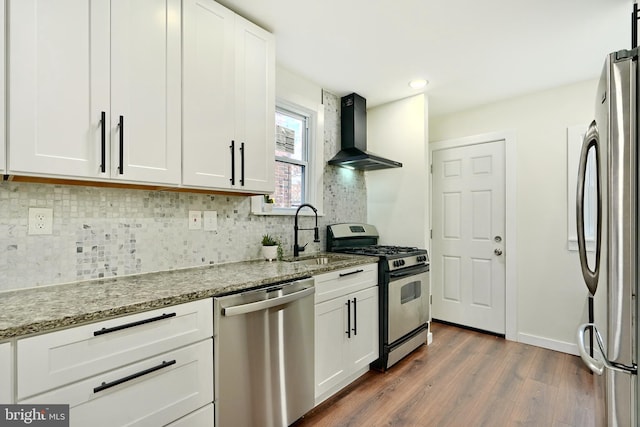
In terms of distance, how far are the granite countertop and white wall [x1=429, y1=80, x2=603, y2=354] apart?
2388mm

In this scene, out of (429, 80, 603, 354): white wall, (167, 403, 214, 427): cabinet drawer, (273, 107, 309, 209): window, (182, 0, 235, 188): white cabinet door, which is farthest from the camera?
(429, 80, 603, 354): white wall

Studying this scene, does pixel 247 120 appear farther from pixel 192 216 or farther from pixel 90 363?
pixel 90 363

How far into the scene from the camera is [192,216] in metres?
2.03

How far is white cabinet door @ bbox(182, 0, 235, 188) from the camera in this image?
5.57 feet

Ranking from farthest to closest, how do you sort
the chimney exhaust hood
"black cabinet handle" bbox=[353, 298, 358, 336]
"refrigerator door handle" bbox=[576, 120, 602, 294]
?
the chimney exhaust hood < "black cabinet handle" bbox=[353, 298, 358, 336] < "refrigerator door handle" bbox=[576, 120, 602, 294]

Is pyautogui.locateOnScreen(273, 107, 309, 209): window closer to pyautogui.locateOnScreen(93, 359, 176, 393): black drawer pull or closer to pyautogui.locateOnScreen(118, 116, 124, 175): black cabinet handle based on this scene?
pyautogui.locateOnScreen(118, 116, 124, 175): black cabinet handle

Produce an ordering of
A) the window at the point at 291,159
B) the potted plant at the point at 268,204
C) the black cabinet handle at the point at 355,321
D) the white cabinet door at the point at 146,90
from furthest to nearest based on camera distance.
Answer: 1. the window at the point at 291,159
2. the potted plant at the point at 268,204
3. the black cabinet handle at the point at 355,321
4. the white cabinet door at the point at 146,90

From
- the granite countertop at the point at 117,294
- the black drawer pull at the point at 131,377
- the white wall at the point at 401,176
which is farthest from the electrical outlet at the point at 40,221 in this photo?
the white wall at the point at 401,176

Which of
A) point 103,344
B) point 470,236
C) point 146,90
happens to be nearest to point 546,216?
point 470,236

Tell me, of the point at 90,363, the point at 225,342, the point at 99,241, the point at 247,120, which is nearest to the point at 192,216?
the point at 99,241

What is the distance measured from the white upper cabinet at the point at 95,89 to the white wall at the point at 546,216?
3.19 metres

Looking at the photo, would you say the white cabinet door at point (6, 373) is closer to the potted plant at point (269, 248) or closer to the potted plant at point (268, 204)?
the potted plant at point (269, 248)

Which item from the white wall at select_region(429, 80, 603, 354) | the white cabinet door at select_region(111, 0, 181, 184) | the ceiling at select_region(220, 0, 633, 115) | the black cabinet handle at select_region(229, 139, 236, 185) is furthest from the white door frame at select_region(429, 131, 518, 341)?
the white cabinet door at select_region(111, 0, 181, 184)

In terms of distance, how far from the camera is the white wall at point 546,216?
9.50 ft
